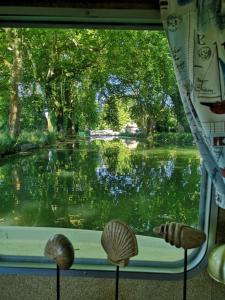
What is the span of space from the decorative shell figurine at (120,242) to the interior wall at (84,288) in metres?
0.39

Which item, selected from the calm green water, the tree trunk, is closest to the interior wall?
the calm green water

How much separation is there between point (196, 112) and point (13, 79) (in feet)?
3.03

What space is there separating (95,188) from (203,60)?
860 millimetres

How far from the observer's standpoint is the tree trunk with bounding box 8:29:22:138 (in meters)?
1.75

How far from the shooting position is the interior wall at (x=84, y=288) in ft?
5.70

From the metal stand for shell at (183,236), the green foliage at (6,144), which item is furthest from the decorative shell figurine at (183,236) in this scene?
the green foliage at (6,144)

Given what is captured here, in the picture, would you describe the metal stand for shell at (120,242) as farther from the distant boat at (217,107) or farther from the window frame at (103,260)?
the distant boat at (217,107)

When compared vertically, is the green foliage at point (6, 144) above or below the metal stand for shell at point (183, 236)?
above

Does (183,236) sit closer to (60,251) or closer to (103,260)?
(60,251)

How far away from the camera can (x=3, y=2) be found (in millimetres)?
1565

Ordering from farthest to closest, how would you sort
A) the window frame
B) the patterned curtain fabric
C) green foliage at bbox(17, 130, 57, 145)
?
1. green foliage at bbox(17, 130, 57, 145)
2. the window frame
3. the patterned curtain fabric

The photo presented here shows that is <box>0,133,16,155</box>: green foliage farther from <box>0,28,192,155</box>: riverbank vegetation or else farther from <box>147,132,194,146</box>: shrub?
<box>147,132,194,146</box>: shrub

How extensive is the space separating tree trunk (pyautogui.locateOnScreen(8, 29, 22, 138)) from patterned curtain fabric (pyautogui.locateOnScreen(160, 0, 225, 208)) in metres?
0.75

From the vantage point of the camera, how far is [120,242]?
1.38 m
